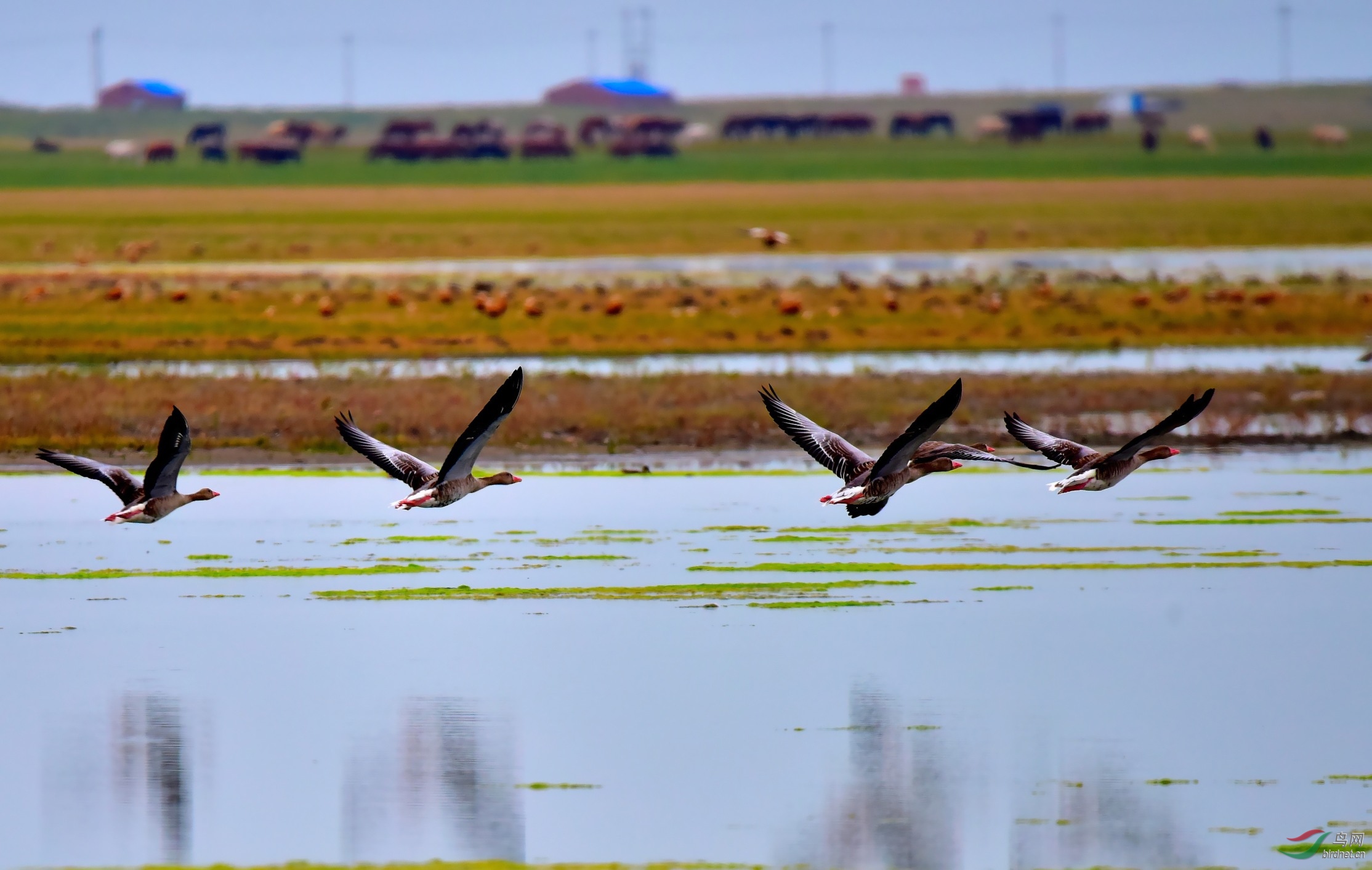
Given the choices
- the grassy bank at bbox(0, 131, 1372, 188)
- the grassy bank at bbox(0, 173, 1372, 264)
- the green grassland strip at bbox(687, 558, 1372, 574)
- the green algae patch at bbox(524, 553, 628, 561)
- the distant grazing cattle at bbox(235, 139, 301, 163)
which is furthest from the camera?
the distant grazing cattle at bbox(235, 139, 301, 163)

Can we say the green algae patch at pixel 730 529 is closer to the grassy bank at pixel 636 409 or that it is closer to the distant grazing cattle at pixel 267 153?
the grassy bank at pixel 636 409

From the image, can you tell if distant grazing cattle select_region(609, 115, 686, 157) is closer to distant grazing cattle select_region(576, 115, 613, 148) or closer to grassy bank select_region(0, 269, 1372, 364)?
distant grazing cattle select_region(576, 115, 613, 148)

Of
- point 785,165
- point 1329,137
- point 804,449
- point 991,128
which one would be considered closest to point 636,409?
point 804,449

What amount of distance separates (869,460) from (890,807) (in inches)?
220

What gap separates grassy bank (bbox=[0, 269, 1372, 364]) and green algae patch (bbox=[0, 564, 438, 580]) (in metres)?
18.4

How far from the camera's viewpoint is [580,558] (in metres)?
20.5

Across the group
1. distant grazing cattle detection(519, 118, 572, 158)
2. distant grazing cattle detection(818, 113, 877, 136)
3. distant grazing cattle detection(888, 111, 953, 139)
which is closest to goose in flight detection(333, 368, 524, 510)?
distant grazing cattle detection(519, 118, 572, 158)

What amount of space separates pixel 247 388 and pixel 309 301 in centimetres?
1479

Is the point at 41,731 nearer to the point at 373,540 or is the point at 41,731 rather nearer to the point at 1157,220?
the point at 373,540

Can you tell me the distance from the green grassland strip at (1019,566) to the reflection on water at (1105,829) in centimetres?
671

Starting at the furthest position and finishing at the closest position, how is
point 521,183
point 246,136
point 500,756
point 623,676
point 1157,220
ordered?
1. point 246,136
2. point 521,183
3. point 1157,220
4. point 623,676
5. point 500,756

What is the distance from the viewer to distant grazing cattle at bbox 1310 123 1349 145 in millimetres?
128250

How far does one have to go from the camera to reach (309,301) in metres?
45.8

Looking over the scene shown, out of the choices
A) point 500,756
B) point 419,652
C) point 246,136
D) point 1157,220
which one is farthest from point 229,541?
point 246,136
